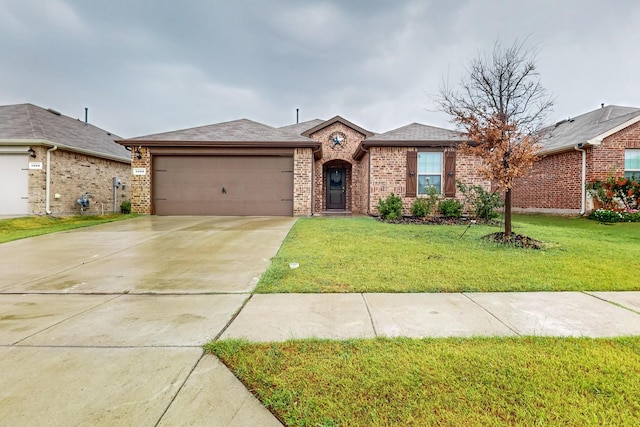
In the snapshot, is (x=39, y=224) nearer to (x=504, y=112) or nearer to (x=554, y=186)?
(x=504, y=112)

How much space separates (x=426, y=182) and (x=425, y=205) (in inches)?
48.1

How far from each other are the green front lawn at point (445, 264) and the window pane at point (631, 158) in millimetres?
6529

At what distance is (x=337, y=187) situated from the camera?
15.8 meters

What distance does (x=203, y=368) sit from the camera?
5.95 ft

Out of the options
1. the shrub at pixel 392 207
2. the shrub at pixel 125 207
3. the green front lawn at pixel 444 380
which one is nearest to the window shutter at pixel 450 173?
the shrub at pixel 392 207

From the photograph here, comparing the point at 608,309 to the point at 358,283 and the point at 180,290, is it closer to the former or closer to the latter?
the point at 358,283

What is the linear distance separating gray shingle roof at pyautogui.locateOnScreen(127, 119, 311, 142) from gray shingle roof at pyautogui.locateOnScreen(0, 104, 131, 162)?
128 inches

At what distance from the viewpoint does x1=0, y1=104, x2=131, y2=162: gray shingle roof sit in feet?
35.7

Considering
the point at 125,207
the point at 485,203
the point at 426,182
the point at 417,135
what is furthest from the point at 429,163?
the point at 125,207

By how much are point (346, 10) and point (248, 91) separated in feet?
32.9

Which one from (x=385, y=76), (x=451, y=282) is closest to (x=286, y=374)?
(x=451, y=282)

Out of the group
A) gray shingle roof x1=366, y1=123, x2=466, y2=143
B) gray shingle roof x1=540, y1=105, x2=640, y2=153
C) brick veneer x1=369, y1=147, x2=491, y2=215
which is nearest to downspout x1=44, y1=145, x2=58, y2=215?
gray shingle roof x1=366, y1=123, x2=466, y2=143

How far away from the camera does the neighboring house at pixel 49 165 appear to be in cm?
1066

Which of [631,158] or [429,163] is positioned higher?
[631,158]
